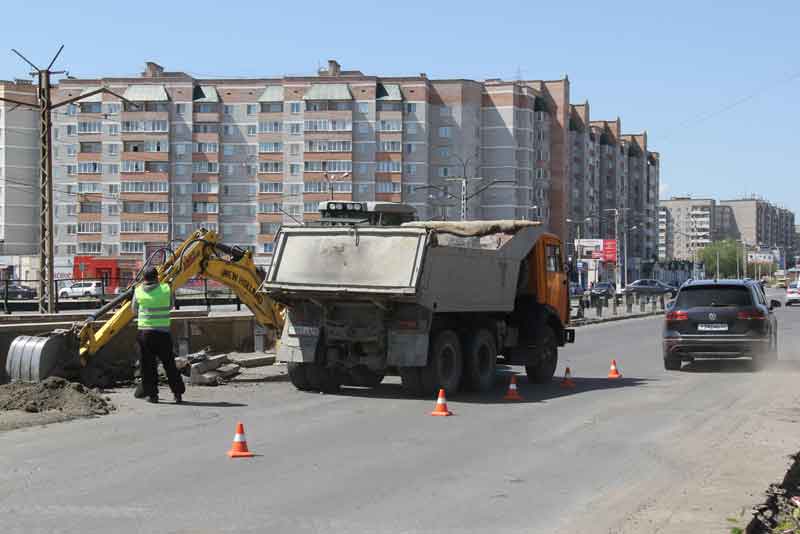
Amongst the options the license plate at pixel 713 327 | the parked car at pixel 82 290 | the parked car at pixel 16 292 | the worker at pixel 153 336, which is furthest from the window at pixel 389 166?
the worker at pixel 153 336

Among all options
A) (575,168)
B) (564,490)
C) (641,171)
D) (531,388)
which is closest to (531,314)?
(531,388)

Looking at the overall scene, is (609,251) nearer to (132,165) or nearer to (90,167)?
(132,165)

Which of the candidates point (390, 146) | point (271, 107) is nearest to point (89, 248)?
point (271, 107)

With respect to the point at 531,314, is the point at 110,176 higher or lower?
higher

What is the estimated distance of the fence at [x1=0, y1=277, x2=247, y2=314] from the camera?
39.1 m

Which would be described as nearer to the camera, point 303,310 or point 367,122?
point 303,310

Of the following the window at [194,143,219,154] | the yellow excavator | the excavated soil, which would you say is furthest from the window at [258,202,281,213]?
the excavated soil

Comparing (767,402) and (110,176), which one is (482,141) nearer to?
(110,176)

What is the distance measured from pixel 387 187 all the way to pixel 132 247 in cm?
2718

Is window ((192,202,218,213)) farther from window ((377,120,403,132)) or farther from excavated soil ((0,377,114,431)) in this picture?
excavated soil ((0,377,114,431))

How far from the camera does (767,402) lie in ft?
51.2

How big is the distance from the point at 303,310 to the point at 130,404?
2945mm

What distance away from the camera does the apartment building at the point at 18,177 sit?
117m

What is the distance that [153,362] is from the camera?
1514 centimetres
